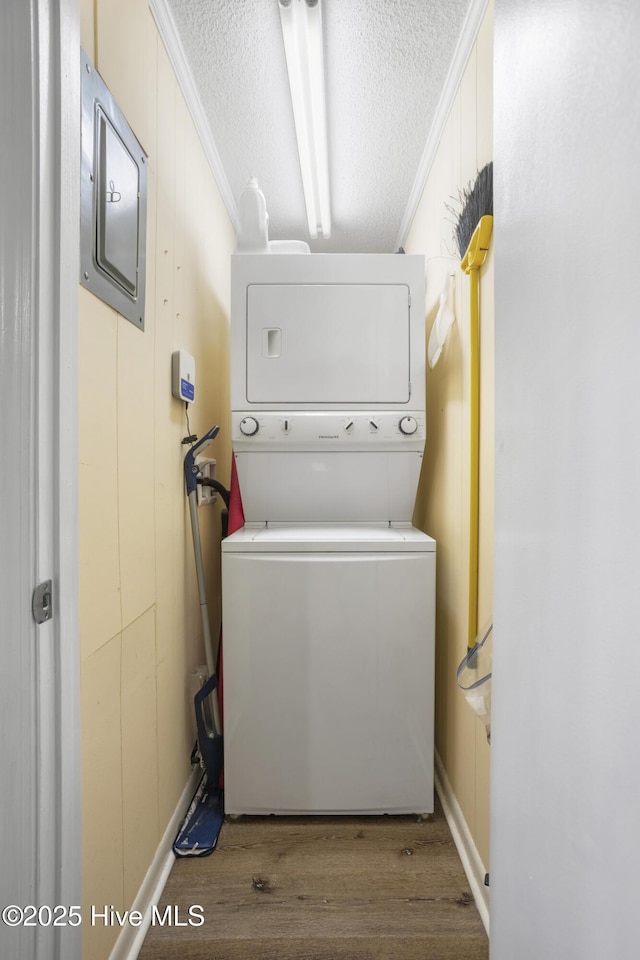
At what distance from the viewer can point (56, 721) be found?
75 cm

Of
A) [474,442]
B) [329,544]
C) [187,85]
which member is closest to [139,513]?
[329,544]

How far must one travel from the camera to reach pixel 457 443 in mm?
1662

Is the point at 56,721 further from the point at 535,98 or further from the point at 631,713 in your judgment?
the point at 535,98

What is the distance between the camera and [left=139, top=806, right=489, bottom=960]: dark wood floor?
Result: 3.84 feet

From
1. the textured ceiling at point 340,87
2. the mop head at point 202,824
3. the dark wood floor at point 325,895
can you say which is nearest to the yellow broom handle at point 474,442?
the dark wood floor at point 325,895

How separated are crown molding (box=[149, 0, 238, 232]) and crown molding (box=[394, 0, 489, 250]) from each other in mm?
905

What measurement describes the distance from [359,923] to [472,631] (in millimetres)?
844

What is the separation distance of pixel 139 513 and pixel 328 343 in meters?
1.01

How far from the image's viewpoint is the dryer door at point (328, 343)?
1814 mm

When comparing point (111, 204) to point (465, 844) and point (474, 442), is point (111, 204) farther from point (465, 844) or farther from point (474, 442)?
point (465, 844)

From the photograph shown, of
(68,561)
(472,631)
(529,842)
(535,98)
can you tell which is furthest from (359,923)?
(535,98)

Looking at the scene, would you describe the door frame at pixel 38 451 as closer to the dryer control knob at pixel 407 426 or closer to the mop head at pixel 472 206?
the mop head at pixel 472 206

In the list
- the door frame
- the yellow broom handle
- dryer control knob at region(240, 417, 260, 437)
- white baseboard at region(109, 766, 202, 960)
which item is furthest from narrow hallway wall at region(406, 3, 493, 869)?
the door frame

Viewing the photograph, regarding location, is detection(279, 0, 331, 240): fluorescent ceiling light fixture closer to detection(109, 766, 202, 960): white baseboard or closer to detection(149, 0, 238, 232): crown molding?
detection(149, 0, 238, 232): crown molding
